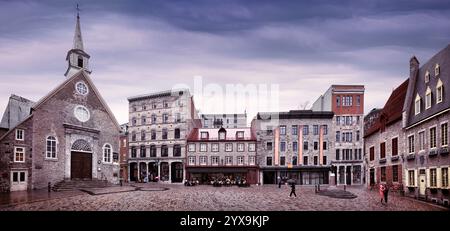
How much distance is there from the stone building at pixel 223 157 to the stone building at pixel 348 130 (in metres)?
12.9

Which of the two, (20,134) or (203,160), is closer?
(20,134)

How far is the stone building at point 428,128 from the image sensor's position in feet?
63.1

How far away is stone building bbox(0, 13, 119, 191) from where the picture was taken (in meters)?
27.9

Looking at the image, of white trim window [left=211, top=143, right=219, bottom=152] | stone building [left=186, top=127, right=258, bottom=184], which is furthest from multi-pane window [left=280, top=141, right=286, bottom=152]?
white trim window [left=211, top=143, right=219, bottom=152]

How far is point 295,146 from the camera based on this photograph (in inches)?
1912

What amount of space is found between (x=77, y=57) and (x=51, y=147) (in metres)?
11.5

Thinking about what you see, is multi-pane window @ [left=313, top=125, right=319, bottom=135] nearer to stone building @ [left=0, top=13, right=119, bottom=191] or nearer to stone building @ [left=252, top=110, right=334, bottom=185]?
stone building @ [left=252, top=110, right=334, bottom=185]

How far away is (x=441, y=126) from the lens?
19422 millimetres

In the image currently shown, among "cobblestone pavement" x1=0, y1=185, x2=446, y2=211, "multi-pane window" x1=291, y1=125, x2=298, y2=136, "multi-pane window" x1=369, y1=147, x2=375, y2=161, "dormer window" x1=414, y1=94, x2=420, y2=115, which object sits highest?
"dormer window" x1=414, y1=94, x2=420, y2=115

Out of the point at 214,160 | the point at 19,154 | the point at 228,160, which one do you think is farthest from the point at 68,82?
the point at 228,160

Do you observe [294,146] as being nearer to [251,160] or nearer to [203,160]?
[251,160]
